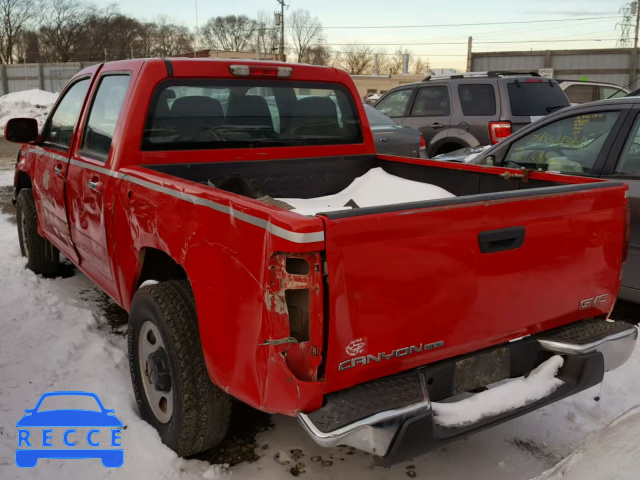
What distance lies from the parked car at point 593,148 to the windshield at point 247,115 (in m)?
1.81

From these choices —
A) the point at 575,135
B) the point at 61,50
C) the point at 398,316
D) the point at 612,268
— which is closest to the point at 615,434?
the point at 612,268

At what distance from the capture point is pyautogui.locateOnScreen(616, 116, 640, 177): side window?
4.44 m

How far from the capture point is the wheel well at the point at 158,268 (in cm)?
321

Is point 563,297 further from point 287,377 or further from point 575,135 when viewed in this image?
point 575,135

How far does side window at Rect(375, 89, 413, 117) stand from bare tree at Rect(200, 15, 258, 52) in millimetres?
88604

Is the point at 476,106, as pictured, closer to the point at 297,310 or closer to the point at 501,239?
the point at 501,239

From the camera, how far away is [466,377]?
8.29ft

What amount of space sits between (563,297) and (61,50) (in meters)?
75.7

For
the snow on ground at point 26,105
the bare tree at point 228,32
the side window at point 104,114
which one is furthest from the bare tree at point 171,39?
the side window at point 104,114

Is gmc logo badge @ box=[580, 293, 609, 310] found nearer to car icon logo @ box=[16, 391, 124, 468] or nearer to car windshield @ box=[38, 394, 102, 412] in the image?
car icon logo @ box=[16, 391, 124, 468]

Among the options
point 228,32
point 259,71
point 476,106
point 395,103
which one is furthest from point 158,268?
point 228,32

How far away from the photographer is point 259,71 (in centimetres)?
399

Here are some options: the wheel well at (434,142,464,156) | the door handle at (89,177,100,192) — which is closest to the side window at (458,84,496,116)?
the wheel well at (434,142,464,156)

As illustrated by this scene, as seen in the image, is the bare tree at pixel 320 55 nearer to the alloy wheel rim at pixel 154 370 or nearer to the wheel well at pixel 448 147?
the wheel well at pixel 448 147
